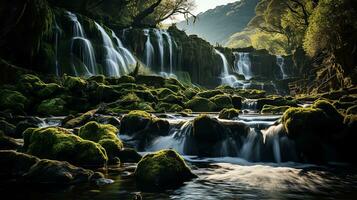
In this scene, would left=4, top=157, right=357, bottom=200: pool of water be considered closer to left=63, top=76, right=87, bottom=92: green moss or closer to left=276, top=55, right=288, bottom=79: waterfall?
left=63, top=76, right=87, bottom=92: green moss

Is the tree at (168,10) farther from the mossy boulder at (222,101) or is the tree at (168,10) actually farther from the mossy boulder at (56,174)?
the mossy boulder at (56,174)

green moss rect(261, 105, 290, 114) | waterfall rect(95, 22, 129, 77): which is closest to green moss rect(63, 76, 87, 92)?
waterfall rect(95, 22, 129, 77)

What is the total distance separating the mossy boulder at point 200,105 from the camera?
30.4 meters

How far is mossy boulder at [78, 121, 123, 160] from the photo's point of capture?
1497cm

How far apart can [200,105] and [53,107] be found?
11.1 metres

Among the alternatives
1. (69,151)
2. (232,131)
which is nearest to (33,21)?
(69,151)

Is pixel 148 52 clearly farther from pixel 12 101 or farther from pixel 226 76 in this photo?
pixel 12 101

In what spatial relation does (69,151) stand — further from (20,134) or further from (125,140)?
(20,134)

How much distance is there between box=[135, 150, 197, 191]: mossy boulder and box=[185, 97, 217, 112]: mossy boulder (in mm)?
18367

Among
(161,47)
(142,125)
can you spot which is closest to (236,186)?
(142,125)

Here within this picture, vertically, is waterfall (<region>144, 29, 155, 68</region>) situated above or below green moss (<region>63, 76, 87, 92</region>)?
above

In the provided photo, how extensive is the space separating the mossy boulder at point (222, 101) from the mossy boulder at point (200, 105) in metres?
0.66

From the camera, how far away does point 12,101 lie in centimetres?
2586

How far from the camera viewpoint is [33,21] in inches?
526
